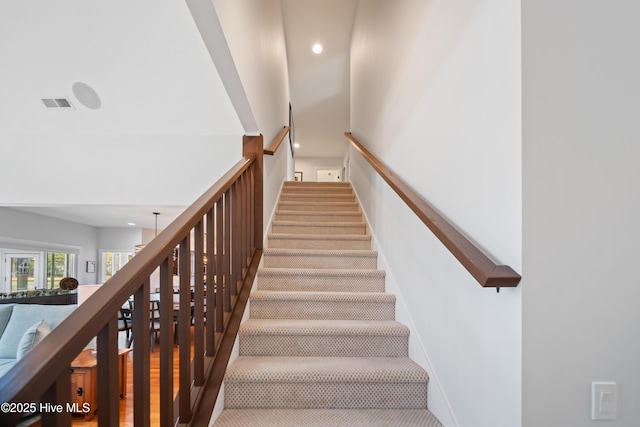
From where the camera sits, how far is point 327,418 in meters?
1.75

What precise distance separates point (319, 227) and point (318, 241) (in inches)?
15.2

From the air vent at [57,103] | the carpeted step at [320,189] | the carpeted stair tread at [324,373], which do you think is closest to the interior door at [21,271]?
the air vent at [57,103]

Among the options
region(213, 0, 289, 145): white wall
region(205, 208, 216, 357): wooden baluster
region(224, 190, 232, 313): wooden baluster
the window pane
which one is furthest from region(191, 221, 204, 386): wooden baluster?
the window pane

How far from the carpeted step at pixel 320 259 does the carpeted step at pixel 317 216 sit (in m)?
1.01

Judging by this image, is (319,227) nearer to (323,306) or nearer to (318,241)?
(318,241)

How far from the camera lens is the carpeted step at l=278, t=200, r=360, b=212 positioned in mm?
4477

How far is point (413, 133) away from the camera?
2.23 metres

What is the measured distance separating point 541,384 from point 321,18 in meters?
5.45

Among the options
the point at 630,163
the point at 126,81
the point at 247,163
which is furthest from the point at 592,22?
the point at 126,81

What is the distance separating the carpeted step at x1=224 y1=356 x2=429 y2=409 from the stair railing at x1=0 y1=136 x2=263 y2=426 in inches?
6.2

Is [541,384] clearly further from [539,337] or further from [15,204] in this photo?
→ [15,204]

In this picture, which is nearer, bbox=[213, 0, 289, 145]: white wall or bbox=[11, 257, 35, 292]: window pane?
bbox=[213, 0, 289, 145]: white wall

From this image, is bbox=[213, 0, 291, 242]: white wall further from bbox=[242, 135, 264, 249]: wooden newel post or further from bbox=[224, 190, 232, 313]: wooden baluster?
bbox=[224, 190, 232, 313]: wooden baluster

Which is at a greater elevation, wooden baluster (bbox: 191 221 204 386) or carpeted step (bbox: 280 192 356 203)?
carpeted step (bbox: 280 192 356 203)
